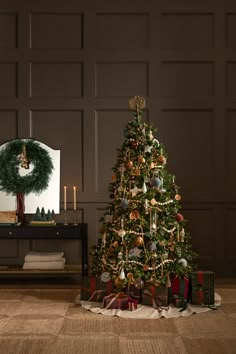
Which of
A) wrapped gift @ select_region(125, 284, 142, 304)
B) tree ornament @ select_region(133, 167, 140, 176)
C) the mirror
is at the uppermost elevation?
tree ornament @ select_region(133, 167, 140, 176)

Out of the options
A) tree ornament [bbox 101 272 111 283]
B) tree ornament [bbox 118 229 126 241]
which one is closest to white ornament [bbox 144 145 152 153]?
tree ornament [bbox 118 229 126 241]

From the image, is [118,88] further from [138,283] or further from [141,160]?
[138,283]

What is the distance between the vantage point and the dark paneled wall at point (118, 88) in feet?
21.4

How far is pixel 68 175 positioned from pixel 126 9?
203 cm

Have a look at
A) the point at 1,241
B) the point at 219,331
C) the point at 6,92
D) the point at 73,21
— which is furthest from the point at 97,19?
the point at 219,331

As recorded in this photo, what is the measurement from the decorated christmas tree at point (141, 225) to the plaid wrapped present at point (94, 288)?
9 centimetres

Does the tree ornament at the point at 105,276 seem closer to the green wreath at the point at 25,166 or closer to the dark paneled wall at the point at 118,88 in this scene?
the dark paneled wall at the point at 118,88

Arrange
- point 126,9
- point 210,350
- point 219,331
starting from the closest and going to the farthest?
1. point 210,350
2. point 219,331
3. point 126,9

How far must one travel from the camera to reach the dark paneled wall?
6.52 meters

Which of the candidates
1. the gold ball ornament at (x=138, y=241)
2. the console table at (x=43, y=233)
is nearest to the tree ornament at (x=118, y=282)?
the gold ball ornament at (x=138, y=241)

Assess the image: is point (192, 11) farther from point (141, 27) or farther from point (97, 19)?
point (97, 19)

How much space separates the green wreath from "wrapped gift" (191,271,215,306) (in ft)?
7.46

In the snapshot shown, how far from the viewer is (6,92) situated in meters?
6.54

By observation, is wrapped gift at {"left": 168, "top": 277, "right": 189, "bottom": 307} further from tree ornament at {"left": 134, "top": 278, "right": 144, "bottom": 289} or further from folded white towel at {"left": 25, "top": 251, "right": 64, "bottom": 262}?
folded white towel at {"left": 25, "top": 251, "right": 64, "bottom": 262}
